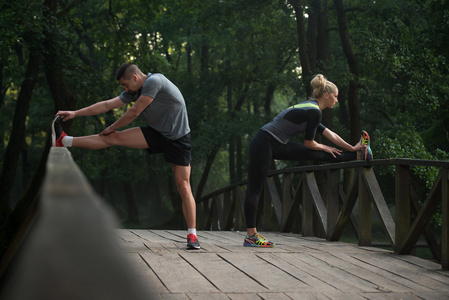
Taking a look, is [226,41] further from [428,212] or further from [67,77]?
[428,212]

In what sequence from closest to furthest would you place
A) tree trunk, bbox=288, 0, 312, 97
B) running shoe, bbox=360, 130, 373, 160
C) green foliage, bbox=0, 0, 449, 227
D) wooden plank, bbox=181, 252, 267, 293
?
1. wooden plank, bbox=181, 252, 267, 293
2. running shoe, bbox=360, 130, 373, 160
3. green foliage, bbox=0, 0, 449, 227
4. tree trunk, bbox=288, 0, 312, 97

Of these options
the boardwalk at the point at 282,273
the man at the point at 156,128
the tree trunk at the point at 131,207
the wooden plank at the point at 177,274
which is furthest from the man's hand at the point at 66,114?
the tree trunk at the point at 131,207

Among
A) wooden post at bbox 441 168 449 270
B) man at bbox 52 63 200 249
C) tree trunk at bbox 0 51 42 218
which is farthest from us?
tree trunk at bbox 0 51 42 218

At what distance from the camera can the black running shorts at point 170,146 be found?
475cm

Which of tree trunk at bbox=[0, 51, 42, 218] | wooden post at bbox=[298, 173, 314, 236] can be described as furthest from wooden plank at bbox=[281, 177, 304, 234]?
tree trunk at bbox=[0, 51, 42, 218]

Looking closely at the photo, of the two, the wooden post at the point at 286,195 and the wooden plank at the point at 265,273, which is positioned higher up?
the wooden post at the point at 286,195

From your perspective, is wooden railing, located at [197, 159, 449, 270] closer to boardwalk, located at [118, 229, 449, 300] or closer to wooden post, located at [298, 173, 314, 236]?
wooden post, located at [298, 173, 314, 236]

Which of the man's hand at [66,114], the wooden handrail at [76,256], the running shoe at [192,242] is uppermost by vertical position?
the man's hand at [66,114]

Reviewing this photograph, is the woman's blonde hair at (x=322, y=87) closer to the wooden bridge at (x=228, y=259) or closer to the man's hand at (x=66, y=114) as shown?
the wooden bridge at (x=228, y=259)

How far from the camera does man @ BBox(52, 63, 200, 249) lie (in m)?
4.64

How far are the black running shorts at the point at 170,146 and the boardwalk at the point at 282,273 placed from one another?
0.78 meters

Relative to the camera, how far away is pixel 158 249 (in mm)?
4555

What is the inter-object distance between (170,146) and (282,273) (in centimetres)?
154

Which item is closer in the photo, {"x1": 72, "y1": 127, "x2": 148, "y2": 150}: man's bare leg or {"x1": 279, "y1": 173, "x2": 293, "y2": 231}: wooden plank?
{"x1": 72, "y1": 127, "x2": 148, "y2": 150}: man's bare leg
